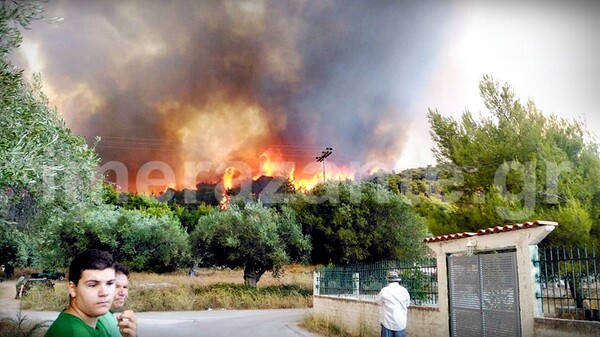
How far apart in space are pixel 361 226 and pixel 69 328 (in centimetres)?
2456

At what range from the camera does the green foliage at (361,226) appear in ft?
84.6

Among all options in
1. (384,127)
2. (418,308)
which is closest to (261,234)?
(418,308)

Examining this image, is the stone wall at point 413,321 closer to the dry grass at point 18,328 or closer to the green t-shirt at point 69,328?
the green t-shirt at point 69,328

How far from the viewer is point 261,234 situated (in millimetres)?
24328

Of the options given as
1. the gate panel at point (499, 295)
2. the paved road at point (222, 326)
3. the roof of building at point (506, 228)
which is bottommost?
the paved road at point (222, 326)

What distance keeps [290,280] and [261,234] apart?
3.10 meters

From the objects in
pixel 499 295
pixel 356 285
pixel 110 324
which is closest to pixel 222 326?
pixel 356 285

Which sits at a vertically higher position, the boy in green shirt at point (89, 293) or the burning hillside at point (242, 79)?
the burning hillside at point (242, 79)

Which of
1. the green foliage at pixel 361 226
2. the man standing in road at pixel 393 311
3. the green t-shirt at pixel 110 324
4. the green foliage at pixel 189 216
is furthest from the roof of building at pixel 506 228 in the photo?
the green foliage at pixel 189 216

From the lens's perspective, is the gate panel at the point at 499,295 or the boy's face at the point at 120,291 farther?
the gate panel at the point at 499,295

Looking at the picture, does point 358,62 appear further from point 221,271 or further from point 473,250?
point 473,250

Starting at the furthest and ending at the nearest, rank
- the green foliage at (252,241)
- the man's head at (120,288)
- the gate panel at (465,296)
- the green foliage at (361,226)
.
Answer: the green foliage at (361,226), the green foliage at (252,241), the gate panel at (465,296), the man's head at (120,288)

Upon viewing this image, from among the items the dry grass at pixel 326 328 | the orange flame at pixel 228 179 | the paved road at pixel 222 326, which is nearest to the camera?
the dry grass at pixel 326 328

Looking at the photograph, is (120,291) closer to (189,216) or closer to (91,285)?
(91,285)
